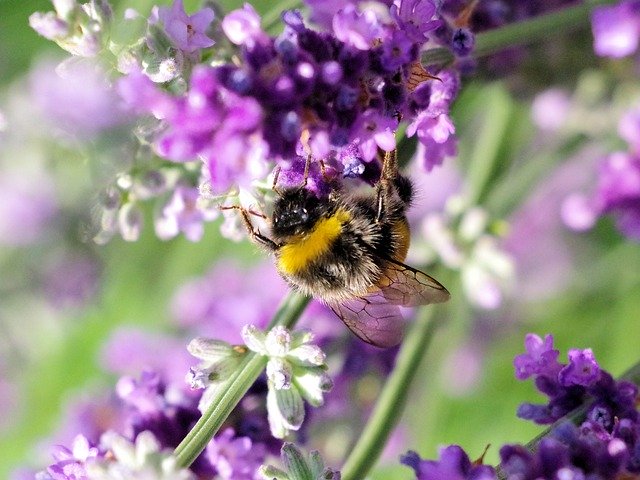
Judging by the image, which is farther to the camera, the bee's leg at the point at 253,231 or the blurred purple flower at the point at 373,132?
the bee's leg at the point at 253,231

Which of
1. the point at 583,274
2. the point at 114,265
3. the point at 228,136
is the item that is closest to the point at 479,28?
the point at 228,136

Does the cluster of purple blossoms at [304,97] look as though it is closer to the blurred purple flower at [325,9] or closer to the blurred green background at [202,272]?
the blurred purple flower at [325,9]

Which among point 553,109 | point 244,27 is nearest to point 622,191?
point 553,109

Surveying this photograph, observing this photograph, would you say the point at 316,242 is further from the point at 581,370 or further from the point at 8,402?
the point at 8,402

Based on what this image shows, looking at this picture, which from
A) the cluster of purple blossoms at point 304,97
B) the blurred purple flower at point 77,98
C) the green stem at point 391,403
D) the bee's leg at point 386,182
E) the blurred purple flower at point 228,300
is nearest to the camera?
the cluster of purple blossoms at point 304,97

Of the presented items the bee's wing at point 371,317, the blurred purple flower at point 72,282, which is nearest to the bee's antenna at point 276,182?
the bee's wing at point 371,317

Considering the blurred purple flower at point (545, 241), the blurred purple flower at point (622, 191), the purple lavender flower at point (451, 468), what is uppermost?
the blurred purple flower at point (545, 241)

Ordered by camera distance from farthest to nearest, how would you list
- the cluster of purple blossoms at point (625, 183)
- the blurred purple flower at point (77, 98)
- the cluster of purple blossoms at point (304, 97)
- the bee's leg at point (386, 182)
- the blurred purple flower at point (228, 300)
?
the blurred purple flower at point (228, 300)
the cluster of purple blossoms at point (625, 183)
the bee's leg at point (386, 182)
the blurred purple flower at point (77, 98)
the cluster of purple blossoms at point (304, 97)
